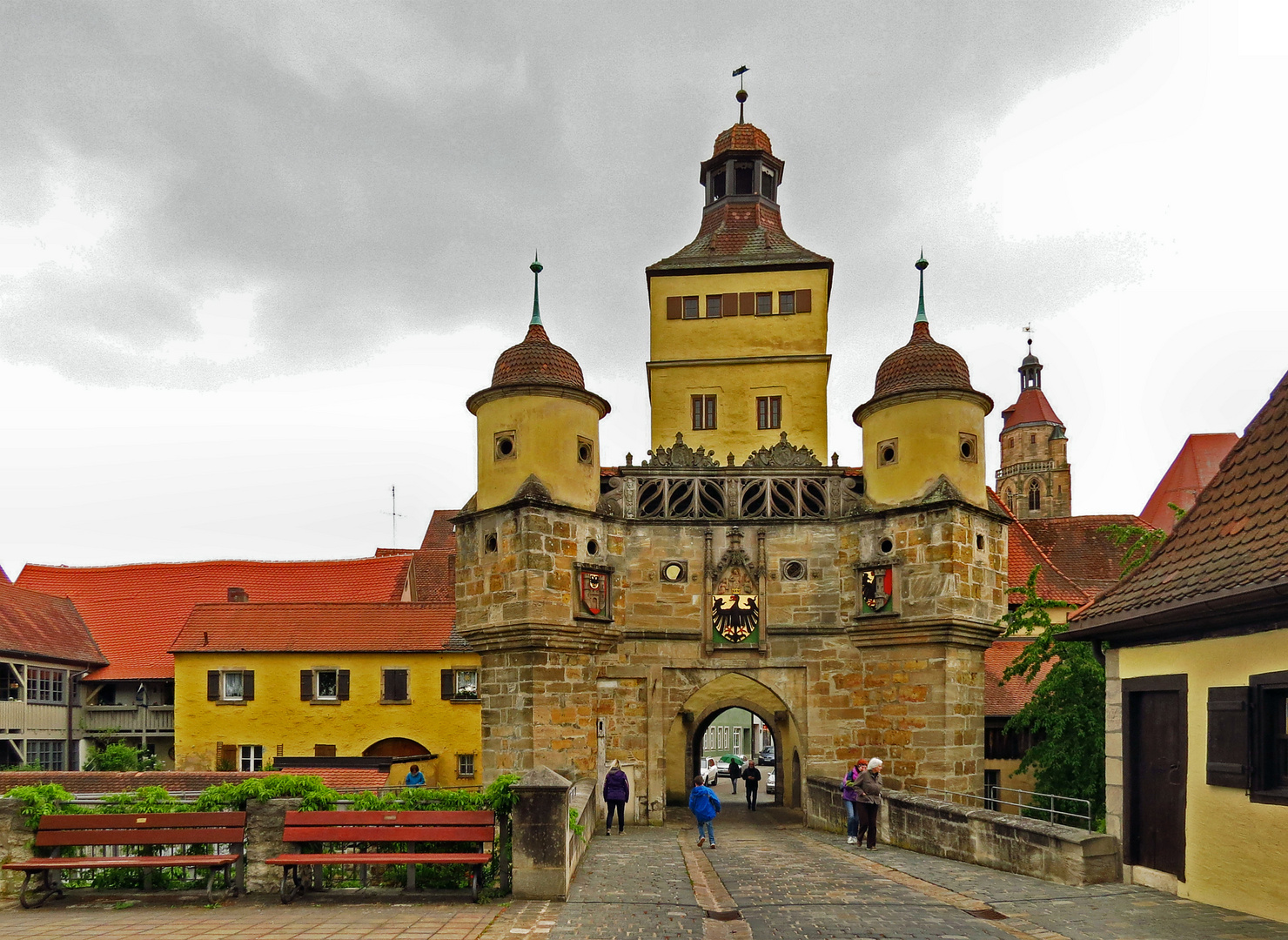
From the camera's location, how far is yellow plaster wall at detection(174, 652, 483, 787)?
32312 millimetres

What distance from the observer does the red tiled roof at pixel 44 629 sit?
1289 inches

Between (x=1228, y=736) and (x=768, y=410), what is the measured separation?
60.3 ft

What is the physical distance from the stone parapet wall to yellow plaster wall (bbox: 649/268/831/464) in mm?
12339

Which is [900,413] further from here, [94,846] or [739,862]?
[94,846]

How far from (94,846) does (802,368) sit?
20.3 metres

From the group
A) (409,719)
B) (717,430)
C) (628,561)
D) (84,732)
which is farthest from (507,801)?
(84,732)

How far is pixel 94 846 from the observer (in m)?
10.7

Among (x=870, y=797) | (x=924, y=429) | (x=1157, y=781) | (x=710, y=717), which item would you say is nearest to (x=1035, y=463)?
(x=710, y=717)

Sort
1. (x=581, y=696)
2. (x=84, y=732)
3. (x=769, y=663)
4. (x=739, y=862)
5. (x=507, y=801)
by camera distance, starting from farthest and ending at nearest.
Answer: (x=84, y=732)
(x=769, y=663)
(x=581, y=696)
(x=739, y=862)
(x=507, y=801)

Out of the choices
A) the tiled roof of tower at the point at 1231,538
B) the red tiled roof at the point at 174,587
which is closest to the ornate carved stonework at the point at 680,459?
the tiled roof of tower at the point at 1231,538

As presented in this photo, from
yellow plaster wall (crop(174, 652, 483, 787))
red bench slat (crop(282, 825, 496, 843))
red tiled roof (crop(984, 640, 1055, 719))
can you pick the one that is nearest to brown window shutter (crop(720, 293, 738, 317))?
red tiled roof (crop(984, 640, 1055, 719))

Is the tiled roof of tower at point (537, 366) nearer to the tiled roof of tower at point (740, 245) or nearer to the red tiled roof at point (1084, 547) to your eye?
the tiled roof of tower at point (740, 245)

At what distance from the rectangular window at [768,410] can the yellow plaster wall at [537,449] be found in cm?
803

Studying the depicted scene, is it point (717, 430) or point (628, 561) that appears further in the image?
point (717, 430)
